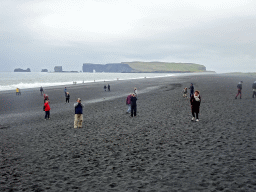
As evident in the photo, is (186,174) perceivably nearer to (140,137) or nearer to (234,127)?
(140,137)

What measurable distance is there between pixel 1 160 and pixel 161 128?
30.7 ft

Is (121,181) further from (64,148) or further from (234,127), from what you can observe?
(234,127)

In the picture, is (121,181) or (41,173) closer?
(121,181)

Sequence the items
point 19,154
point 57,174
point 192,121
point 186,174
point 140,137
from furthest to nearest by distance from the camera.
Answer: point 192,121 → point 140,137 → point 19,154 → point 57,174 → point 186,174

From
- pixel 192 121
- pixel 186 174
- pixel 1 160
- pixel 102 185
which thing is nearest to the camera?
pixel 102 185

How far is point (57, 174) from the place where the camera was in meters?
8.56

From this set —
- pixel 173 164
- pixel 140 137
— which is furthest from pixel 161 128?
pixel 173 164

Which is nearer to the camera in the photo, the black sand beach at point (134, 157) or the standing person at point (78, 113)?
the black sand beach at point (134, 157)

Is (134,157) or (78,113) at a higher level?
(78,113)

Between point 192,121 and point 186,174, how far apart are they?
9.19 m

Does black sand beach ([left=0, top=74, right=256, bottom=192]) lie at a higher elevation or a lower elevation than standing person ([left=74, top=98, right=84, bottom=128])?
lower

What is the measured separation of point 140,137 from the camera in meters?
13.3

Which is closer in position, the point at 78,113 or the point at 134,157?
the point at 134,157

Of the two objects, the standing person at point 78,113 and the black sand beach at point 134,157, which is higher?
the standing person at point 78,113
